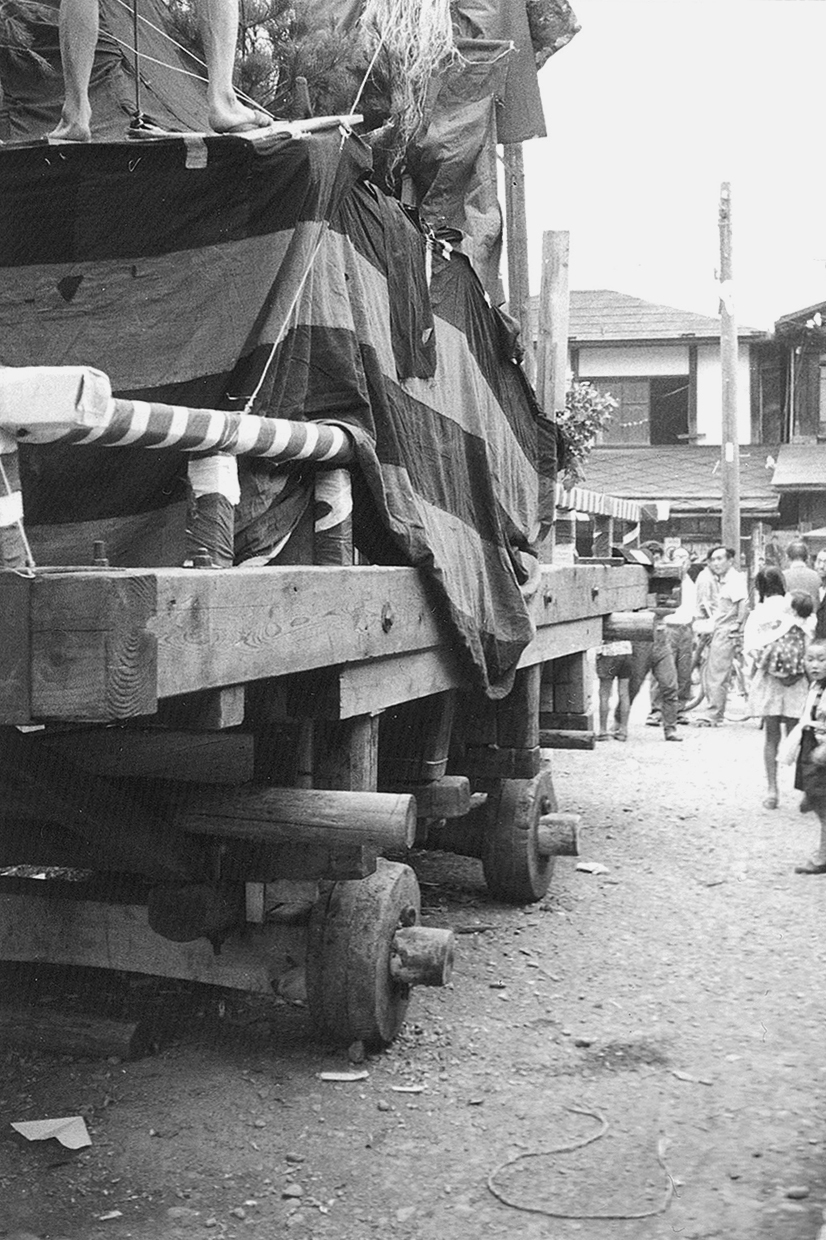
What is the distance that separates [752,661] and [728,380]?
32.4 feet

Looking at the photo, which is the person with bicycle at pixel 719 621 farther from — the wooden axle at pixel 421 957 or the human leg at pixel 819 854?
the wooden axle at pixel 421 957

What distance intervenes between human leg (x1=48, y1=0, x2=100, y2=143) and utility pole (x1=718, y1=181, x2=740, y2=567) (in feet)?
56.0

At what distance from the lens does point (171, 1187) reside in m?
3.56

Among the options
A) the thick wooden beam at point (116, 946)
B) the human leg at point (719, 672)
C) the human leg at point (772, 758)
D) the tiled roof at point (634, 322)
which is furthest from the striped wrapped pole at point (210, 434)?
the tiled roof at point (634, 322)

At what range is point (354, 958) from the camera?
13.5ft

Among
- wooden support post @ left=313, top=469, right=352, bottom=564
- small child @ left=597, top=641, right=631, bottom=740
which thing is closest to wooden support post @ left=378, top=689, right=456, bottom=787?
wooden support post @ left=313, top=469, right=352, bottom=564

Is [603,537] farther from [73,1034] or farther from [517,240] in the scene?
[73,1034]

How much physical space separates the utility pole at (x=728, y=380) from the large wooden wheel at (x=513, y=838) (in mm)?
15200

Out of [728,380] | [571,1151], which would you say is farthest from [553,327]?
[728,380]

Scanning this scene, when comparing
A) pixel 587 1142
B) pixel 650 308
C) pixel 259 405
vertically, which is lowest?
pixel 587 1142

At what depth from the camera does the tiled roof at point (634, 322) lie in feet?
92.0

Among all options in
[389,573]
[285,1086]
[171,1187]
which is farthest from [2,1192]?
[389,573]

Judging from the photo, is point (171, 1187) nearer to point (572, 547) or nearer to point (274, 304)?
point (274, 304)

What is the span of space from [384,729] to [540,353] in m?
3.56
